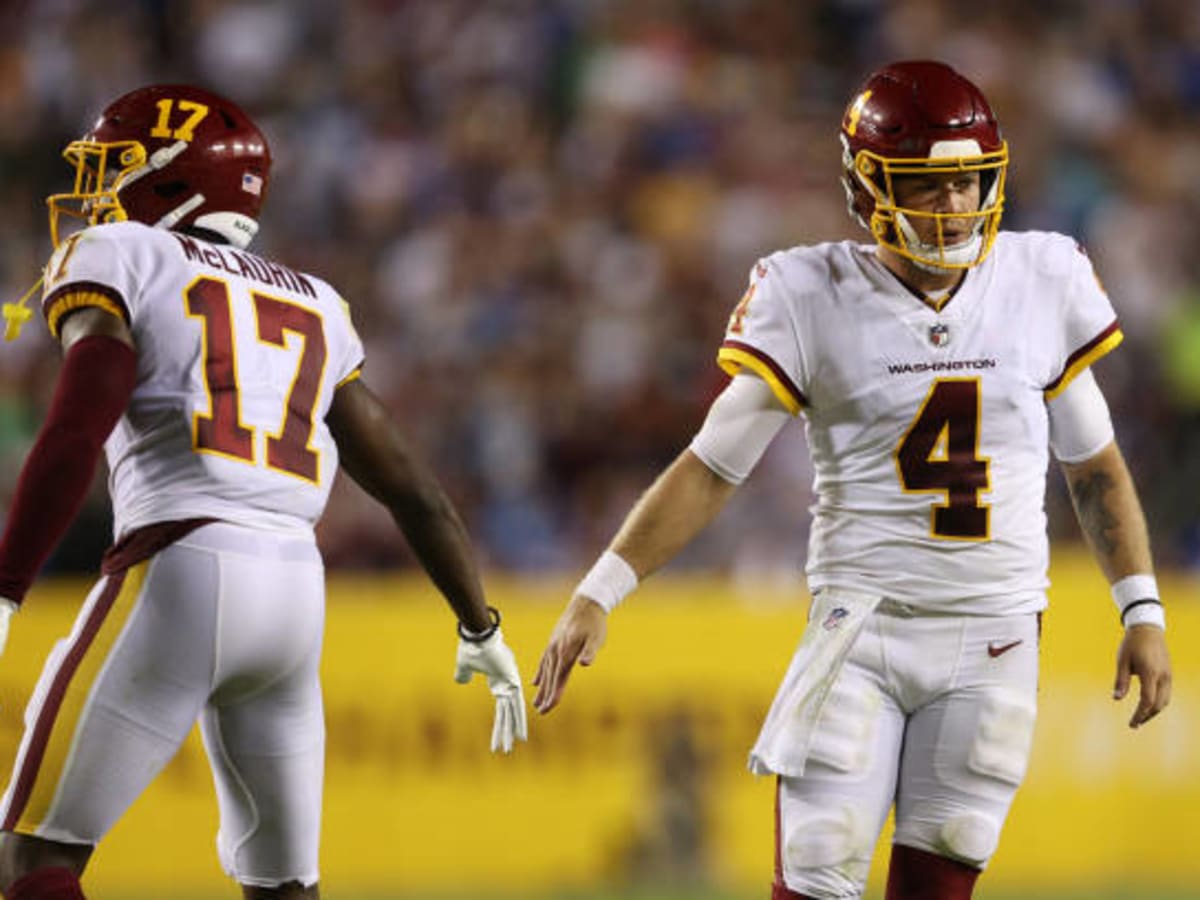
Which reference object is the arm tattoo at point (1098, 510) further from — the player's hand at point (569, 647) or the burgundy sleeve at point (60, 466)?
the burgundy sleeve at point (60, 466)

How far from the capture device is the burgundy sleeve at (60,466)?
407 centimetres

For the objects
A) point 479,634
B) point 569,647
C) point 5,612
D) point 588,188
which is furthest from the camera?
point 588,188

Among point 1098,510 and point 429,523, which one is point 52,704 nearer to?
point 429,523

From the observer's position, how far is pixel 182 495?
4297mm

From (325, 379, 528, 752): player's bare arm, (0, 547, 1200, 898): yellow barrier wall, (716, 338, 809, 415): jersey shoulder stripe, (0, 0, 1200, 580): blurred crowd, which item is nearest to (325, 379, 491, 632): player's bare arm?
(325, 379, 528, 752): player's bare arm

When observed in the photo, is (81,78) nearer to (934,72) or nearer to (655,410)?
(655,410)

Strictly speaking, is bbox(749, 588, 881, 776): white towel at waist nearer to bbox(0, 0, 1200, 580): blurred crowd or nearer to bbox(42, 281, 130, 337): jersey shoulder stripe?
bbox(42, 281, 130, 337): jersey shoulder stripe

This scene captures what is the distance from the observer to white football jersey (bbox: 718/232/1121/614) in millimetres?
4559

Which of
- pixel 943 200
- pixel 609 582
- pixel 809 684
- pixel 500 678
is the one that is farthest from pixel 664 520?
pixel 943 200

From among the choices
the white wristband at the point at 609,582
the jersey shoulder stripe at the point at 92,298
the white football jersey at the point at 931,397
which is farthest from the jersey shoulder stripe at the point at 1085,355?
the jersey shoulder stripe at the point at 92,298

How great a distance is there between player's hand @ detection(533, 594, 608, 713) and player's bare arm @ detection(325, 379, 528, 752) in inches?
13.2

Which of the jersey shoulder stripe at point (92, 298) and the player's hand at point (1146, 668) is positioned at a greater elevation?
the jersey shoulder stripe at point (92, 298)

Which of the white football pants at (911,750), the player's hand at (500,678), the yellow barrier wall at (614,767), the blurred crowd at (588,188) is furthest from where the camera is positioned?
the blurred crowd at (588,188)

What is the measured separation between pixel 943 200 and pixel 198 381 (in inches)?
59.3
